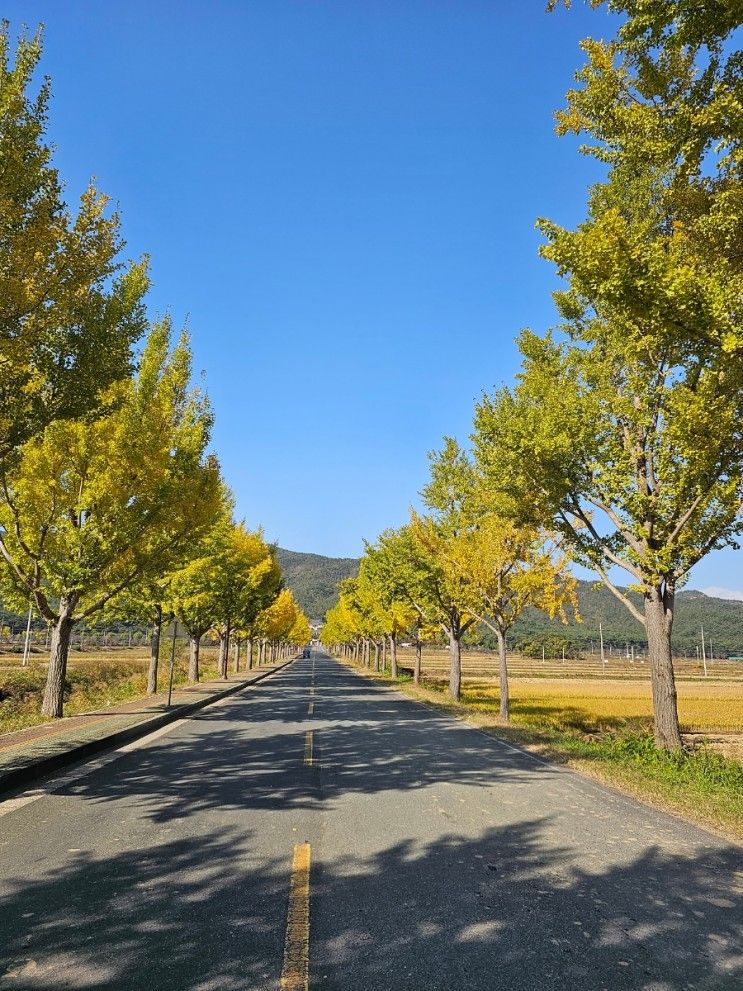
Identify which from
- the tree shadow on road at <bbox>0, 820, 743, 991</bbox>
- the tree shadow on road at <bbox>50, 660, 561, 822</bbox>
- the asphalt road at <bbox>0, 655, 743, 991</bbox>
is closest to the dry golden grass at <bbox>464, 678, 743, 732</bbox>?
the tree shadow on road at <bbox>50, 660, 561, 822</bbox>

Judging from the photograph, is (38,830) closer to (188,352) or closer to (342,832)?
(342,832)

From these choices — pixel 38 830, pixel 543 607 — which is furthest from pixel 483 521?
pixel 38 830

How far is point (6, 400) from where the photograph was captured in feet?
26.4

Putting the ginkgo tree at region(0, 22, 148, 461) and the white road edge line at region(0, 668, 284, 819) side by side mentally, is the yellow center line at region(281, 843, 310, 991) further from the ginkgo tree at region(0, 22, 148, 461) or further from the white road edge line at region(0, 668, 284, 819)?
the ginkgo tree at region(0, 22, 148, 461)

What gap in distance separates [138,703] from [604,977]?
696 inches

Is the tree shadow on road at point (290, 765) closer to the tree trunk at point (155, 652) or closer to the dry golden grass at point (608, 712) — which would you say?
the dry golden grass at point (608, 712)

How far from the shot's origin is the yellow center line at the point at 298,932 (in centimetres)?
327

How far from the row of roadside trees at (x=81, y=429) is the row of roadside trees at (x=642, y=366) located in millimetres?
6218

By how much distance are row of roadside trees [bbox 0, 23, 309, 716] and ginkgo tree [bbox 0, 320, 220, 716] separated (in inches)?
1.3

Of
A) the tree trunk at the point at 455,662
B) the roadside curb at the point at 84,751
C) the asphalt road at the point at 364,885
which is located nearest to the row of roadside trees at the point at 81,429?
the roadside curb at the point at 84,751

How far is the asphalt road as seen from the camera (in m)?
3.43

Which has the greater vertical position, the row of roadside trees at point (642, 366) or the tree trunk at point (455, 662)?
the row of roadside trees at point (642, 366)

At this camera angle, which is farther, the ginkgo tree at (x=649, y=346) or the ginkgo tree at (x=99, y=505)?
the ginkgo tree at (x=99, y=505)

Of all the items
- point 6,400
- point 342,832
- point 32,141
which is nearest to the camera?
point 342,832
